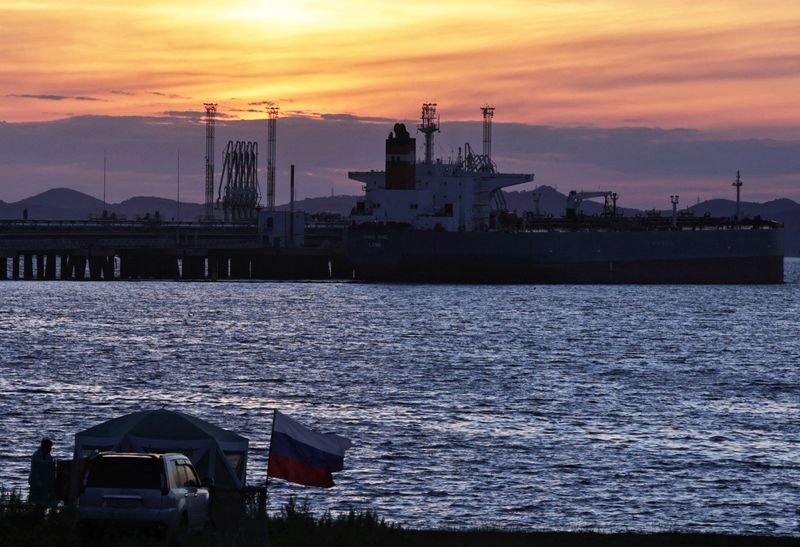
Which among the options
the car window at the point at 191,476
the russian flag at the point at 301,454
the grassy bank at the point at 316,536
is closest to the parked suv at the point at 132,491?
the grassy bank at the point at 316,536

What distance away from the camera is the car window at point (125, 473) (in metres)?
18.8

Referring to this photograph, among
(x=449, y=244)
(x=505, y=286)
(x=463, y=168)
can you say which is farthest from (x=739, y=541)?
(x=505, y=286)

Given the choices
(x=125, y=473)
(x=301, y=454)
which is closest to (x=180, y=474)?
(x=125, y=473)

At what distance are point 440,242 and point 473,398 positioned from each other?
3529 inches

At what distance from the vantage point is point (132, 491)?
18.8 m

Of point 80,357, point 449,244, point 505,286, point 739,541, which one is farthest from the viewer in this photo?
point 505,286

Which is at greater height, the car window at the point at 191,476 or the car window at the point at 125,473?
the car window at the point at 125,473

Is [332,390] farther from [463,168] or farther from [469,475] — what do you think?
[463,168]

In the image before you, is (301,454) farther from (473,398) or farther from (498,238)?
(498,238)

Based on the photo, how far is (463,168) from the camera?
147 metres

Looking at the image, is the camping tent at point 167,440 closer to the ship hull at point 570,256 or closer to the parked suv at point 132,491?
the parked suv at point 132,491

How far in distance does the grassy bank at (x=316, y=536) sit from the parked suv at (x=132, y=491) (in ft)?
0.80

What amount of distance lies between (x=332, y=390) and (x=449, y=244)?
88.1 m

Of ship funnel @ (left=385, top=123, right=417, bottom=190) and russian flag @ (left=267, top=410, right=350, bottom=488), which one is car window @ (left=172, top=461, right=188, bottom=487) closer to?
russian flag @ (left=267, top=410, right=350, bottom=488)
